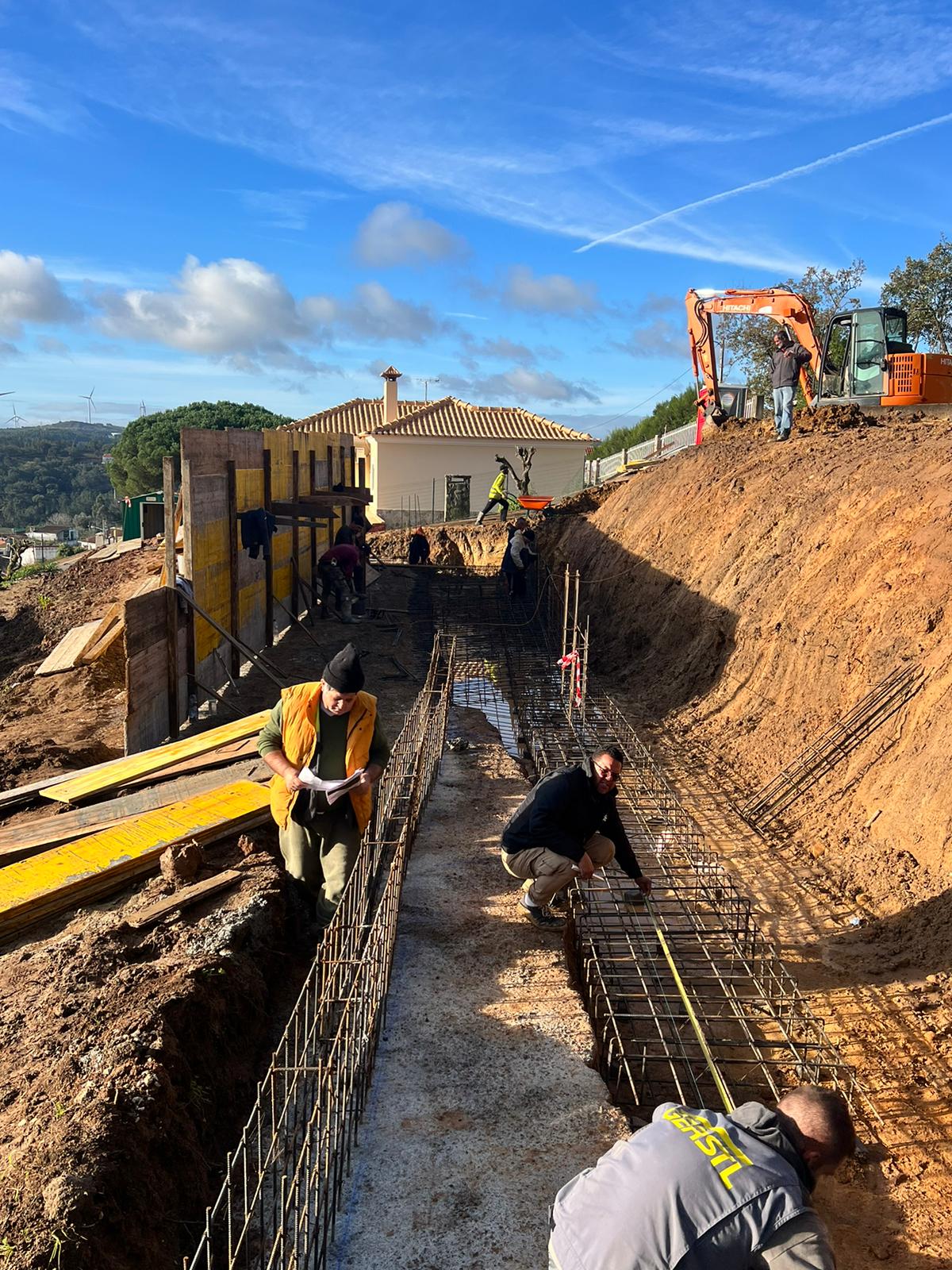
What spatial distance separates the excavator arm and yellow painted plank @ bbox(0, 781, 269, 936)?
12731 mm

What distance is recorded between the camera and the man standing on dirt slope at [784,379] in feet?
42.3

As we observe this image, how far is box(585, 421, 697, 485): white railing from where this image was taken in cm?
2381

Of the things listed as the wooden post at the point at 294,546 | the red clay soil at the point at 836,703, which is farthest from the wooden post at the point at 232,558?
the red clay soil at the point at 836,703

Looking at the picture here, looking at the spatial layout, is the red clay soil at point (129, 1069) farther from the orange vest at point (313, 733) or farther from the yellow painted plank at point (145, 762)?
the yellow painted plank at point (145, 762)

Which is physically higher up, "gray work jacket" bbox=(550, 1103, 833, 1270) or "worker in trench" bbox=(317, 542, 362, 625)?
"worker in trench" bbox=(317, 542, 362, 625)

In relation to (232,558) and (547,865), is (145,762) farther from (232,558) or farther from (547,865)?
(232,558)

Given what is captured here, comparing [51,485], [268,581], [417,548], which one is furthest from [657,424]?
[51,485]

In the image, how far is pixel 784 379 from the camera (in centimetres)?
1291

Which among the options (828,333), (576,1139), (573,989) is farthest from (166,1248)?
(828,333)

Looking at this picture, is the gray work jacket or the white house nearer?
the gray work jacket

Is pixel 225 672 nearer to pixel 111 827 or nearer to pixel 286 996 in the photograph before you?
pixel 111 827

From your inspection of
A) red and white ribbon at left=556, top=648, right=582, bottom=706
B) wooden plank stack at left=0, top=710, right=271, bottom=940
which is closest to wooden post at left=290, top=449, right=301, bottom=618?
red and white ribbon at left=556, top=648, right=582, bottom=706

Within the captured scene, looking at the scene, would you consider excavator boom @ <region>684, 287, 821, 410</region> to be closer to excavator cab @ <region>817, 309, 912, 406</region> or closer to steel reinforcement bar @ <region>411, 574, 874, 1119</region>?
excavator cab @ <region>817, 309, 912, 406</region>

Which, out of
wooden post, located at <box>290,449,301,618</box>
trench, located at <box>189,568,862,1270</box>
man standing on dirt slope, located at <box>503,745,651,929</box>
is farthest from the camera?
wooden post, located at <box>290,449,301,618</box>
